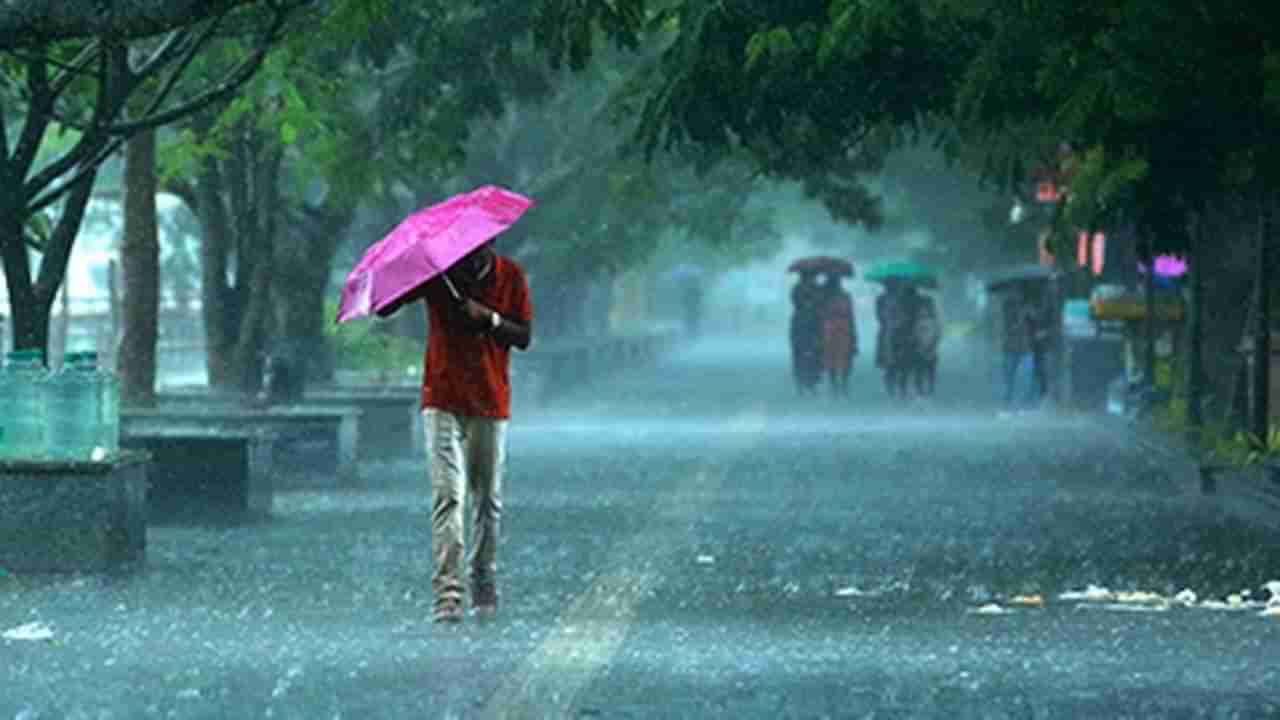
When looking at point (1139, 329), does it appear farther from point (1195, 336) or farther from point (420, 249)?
point (420, 249)

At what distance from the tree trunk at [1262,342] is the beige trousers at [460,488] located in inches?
590

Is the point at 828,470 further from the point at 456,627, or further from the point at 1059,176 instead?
the point at 456,627

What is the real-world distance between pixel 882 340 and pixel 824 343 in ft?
5.56

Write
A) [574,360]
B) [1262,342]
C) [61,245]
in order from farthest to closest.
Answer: [574,360] → [1262,342] → [61,245]

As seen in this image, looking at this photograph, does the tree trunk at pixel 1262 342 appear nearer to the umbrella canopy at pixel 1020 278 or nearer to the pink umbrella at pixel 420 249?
the pink umbrella at pixel 420 249

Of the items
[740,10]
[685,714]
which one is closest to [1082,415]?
[740,10]

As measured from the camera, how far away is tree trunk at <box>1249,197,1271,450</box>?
3059 cm

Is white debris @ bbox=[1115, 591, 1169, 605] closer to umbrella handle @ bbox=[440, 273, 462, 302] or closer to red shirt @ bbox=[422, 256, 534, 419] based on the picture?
red shirt @ bbox=[422, 256, 534, 419]

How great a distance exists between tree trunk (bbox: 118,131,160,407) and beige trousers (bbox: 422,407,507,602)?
42.7 ft

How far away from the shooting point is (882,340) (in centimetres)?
5972

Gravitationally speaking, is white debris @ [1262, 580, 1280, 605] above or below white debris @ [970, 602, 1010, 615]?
above

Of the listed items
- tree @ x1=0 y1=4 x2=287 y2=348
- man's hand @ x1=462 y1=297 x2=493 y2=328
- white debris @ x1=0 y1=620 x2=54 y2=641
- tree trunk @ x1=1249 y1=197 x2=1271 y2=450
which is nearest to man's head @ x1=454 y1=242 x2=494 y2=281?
man's hand @ x1=462 y1=297 x2=493 y2=328

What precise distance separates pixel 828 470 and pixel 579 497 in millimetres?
5047

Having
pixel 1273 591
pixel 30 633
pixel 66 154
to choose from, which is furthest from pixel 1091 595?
pixel 66 154
